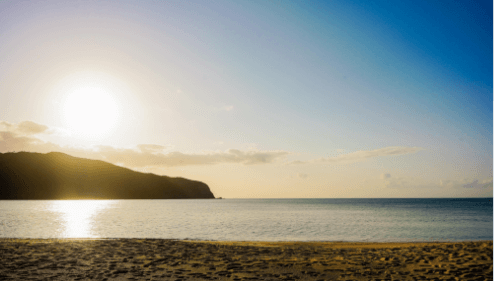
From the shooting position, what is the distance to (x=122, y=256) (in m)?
16.0

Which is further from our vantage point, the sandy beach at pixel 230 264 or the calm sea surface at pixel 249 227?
the calm sea surface at pixel 249 227

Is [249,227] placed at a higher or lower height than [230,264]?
lower

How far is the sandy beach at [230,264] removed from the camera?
12.0m

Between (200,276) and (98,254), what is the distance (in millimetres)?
7478

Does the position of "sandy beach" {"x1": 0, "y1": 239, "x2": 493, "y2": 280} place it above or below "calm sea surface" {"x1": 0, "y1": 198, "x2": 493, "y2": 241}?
above

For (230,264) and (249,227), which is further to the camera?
(249,227)

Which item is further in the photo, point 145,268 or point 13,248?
point 13,248

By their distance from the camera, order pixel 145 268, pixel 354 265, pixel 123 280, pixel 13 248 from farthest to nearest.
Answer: pixel 13 248, pixel 354 265, pixel 145 268, pixel 123 280

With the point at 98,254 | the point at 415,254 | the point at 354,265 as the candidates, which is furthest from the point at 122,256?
the point at 415,254

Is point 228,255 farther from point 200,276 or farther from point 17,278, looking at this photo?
point 17,278

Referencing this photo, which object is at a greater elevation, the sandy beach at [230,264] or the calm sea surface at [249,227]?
the sandy beach at [230,264]

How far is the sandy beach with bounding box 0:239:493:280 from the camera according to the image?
1205 centimetres

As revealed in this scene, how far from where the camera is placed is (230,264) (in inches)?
562

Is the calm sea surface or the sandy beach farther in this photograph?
the calm sea surface
